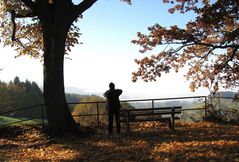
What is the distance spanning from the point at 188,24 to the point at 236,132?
4.54 meters

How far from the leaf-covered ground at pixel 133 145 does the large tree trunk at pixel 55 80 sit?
0.66 m

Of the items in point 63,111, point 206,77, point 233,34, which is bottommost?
point 63,111

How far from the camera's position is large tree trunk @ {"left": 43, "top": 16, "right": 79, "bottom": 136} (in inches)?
626

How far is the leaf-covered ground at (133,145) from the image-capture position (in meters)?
11.0

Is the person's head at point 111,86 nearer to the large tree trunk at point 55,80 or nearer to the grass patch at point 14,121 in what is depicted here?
the large tree trunk at point 55,80

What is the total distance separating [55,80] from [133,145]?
4.67 meters

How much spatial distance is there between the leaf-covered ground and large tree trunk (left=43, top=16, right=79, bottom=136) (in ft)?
2.18

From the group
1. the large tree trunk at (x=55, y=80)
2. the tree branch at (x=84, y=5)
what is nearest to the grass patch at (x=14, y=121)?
the large tree trunk at (x=55, y=80)

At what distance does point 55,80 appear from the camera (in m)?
15.9

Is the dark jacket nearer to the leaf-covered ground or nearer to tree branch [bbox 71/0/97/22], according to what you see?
the leaf-covered ground

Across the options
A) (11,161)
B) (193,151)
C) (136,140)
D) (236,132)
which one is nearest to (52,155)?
(11,161)

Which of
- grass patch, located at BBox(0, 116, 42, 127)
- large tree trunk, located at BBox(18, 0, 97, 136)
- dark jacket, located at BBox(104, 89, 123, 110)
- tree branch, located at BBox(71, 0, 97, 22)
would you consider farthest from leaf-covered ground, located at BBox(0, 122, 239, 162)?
tree branch, located at BBox(71, 0, 97, 22)

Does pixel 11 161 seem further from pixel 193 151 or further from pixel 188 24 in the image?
pixel 188 24

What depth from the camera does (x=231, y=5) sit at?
15125mm
